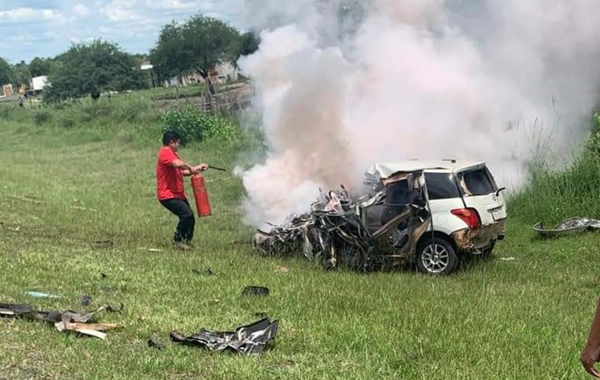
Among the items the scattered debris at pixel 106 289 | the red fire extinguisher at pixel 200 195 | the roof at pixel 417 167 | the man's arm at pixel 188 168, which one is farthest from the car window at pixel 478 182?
the scattered debris at pixel 106 289

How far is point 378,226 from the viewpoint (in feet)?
33.4

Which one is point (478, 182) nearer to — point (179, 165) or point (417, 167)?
point (417, 167)

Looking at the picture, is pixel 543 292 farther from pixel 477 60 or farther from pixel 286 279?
pixel 477 60

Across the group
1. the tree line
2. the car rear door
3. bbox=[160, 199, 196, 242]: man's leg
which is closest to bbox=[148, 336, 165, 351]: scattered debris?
the car rear door

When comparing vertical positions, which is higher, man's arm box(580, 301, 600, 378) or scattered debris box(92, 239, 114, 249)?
man's arm box(580, 301, 600, 378)

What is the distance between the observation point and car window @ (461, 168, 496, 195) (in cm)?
1027

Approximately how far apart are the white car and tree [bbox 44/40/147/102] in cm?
5628

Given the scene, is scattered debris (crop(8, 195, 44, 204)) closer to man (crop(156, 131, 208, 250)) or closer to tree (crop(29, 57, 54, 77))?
man (crop(156, 131, 208, 250))

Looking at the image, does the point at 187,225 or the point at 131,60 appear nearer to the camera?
the point at 187,225

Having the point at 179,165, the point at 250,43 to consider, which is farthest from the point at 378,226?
the point at 250,43

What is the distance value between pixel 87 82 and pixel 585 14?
5224 cm

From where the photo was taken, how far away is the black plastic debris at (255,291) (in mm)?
7956

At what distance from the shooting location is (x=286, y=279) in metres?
9.08

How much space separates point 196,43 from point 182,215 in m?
52.2
